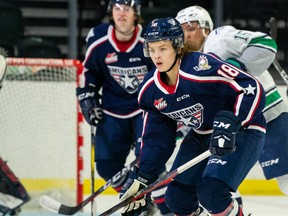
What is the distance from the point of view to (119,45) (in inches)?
189

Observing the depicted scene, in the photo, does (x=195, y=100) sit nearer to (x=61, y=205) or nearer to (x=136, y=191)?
(x=136, y=191)

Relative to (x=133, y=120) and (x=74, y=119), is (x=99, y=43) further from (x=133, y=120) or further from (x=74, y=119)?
(x=74, y=119)

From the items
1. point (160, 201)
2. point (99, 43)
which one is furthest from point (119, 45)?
point (160, 201)

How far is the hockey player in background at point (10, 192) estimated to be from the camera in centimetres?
488

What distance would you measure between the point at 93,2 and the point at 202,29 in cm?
199

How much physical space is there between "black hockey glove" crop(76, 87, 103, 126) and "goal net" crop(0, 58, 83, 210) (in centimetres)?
48

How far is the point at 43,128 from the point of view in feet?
18.1

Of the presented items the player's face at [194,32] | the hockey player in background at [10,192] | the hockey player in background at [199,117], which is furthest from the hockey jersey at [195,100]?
the hockey player in background at [10,192]

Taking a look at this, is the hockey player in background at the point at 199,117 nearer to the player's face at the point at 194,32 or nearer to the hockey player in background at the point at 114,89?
the player's face at the point at 194,32

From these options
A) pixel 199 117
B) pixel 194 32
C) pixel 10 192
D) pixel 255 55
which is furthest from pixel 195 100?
pixel 10 192

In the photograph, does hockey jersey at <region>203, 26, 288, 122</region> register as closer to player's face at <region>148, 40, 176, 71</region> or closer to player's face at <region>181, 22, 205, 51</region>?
player's face at <region>181, 22, 205, 51</region>

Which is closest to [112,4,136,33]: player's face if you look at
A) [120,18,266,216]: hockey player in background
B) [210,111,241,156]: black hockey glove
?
[120,18,266,216]: hockey player in background

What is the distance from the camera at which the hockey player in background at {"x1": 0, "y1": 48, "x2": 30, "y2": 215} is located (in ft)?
16.0

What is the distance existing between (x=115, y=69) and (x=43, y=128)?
0.91m
